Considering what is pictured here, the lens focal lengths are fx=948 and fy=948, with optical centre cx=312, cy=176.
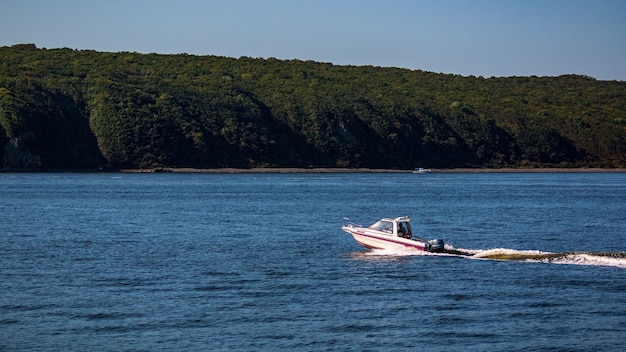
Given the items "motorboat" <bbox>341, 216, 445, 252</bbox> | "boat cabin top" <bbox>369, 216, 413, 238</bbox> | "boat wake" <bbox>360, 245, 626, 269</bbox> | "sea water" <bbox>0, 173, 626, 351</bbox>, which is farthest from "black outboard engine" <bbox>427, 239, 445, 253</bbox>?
"boat cabin top" <bbox>369, 216, 413, 238</bbox>

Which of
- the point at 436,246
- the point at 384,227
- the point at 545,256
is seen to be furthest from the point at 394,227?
the point at 545,256

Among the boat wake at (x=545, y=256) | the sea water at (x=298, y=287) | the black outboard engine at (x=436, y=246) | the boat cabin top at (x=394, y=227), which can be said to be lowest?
the sea water at (x=298, y=287)

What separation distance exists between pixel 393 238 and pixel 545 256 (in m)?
8.03

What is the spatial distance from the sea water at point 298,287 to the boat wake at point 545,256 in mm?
99

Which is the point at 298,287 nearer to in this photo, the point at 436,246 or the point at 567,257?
the point at 436,246

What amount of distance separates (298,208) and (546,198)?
3540 cm

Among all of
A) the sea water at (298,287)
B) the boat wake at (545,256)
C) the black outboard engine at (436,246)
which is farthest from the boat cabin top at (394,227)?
the sea water at (298,287)

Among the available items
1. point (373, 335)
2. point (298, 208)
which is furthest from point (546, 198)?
point (373, 335)

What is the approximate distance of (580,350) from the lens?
28922 millimetres

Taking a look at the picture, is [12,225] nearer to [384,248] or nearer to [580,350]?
[384,248]

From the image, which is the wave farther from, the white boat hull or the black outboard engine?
the white boat hull

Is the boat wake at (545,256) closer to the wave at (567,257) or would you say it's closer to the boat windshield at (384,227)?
the wave at (567,257)

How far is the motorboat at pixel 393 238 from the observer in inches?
1949

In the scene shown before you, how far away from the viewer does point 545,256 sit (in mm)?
46500
